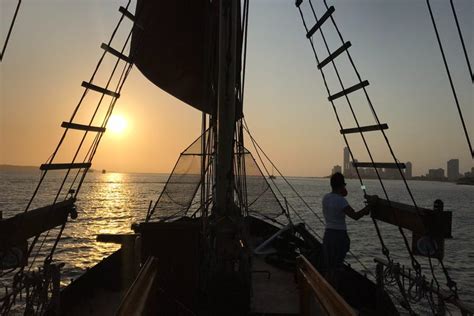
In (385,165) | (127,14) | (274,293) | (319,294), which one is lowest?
(274,293)

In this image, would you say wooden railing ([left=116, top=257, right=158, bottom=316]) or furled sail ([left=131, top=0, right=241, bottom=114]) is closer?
wooden railing ([left=116, top=257, right=158, bottom=316])

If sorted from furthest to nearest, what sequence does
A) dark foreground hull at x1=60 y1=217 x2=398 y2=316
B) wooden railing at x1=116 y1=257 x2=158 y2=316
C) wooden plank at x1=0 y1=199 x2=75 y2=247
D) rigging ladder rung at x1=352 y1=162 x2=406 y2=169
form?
rigging ladder rung at x1=352 y1=162 x2=406 y2=169 → dark foreground hull at x1=60 y1=217 x2=398 y2=316 → wooden plank at x1=0 y1=199 x2=75 y2=247 → wooden railing at x1=116 y1=257 x2=158 y2=316

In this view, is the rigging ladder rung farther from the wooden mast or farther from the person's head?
the wooden mast

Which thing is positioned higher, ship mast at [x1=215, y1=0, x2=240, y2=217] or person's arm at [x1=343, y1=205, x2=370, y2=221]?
ship mast at [x1=215, y1=0, x2=240, y2=217]

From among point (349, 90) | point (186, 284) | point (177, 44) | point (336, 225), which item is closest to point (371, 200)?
point (336, 225)

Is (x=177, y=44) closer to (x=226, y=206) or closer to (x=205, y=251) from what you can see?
(x=226, y=206)

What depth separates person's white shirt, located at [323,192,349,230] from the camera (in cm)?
591

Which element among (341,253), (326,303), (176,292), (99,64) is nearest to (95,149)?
(99,64)

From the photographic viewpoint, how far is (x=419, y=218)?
4531mm

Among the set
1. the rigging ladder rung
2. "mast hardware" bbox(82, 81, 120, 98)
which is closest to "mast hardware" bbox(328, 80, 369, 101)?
the rigging ladder rung

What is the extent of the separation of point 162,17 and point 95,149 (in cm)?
350

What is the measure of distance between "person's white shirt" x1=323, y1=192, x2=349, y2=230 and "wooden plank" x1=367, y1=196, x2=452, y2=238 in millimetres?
778

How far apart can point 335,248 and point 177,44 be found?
6006 millimetres

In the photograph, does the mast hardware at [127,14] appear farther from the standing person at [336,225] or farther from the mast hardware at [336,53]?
the standing person at [336,225]
